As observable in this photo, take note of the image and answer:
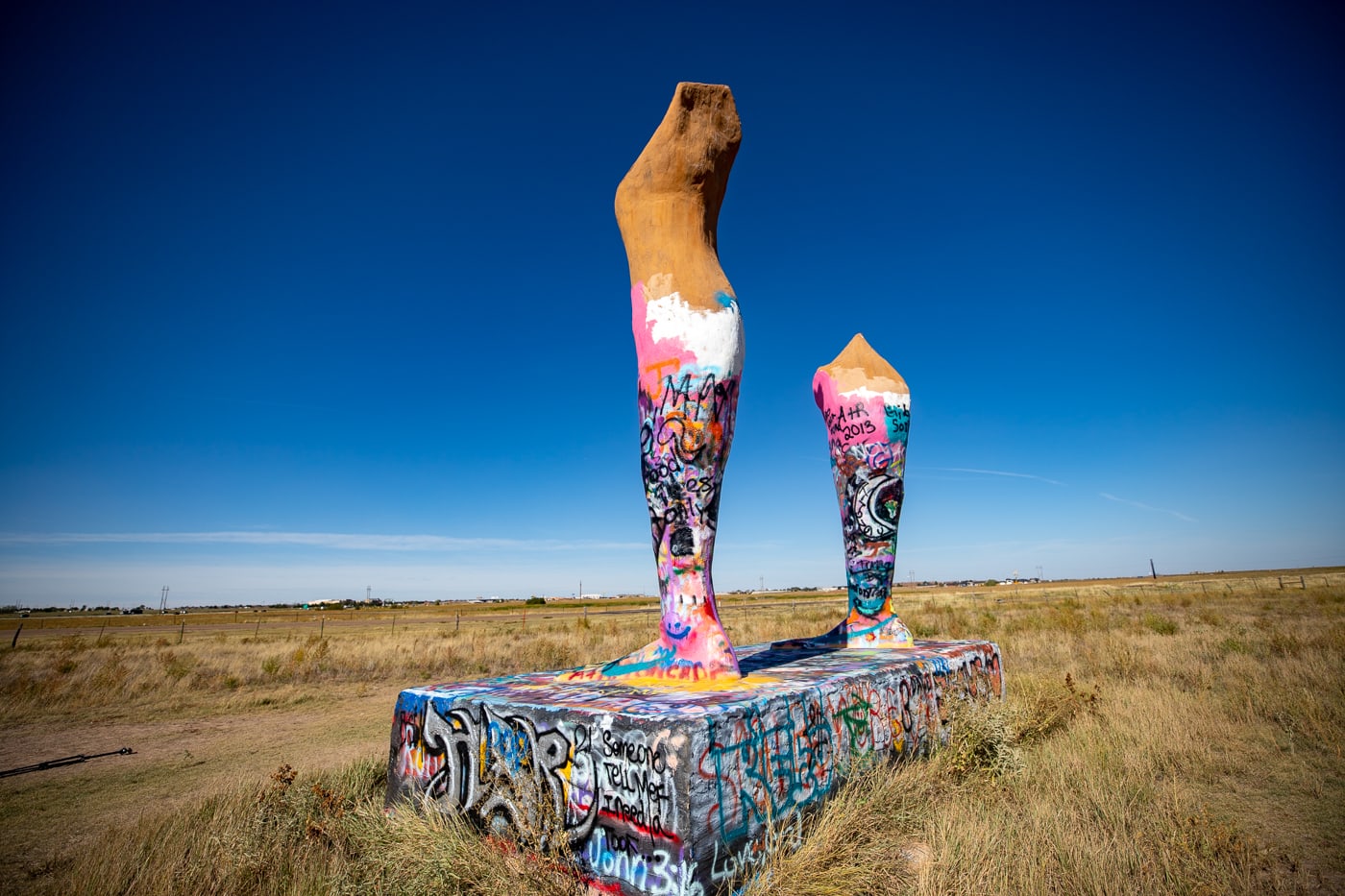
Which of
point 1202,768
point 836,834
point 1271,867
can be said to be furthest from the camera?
point 1202,768

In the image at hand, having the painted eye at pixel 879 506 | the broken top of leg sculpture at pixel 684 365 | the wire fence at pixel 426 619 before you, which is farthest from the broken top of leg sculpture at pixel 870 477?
the wire fence at pixel 426 619

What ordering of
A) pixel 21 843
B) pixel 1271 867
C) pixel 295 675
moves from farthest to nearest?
1. pixel 295 675
2. pixel 21 843
3. pixel 1271 867

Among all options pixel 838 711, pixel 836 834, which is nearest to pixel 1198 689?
pixel 838 711

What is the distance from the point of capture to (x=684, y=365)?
13.3 ft

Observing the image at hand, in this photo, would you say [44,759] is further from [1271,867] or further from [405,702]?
[1271,867]

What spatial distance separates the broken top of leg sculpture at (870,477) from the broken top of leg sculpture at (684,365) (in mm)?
3426

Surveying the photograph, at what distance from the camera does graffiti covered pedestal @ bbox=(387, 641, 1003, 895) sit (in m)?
2.82

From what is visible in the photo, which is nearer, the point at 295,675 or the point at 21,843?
the point at 21,843

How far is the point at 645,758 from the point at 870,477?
16.4ft

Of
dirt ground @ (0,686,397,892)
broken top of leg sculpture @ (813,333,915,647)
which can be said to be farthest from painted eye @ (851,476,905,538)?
dirt ground @ (0,686,397,892)

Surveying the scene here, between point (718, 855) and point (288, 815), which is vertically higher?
point (718, 855)

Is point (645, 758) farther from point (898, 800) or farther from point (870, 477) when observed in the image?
point (870, 477)

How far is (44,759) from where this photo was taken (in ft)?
23.3

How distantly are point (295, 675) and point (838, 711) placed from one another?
13.5m
